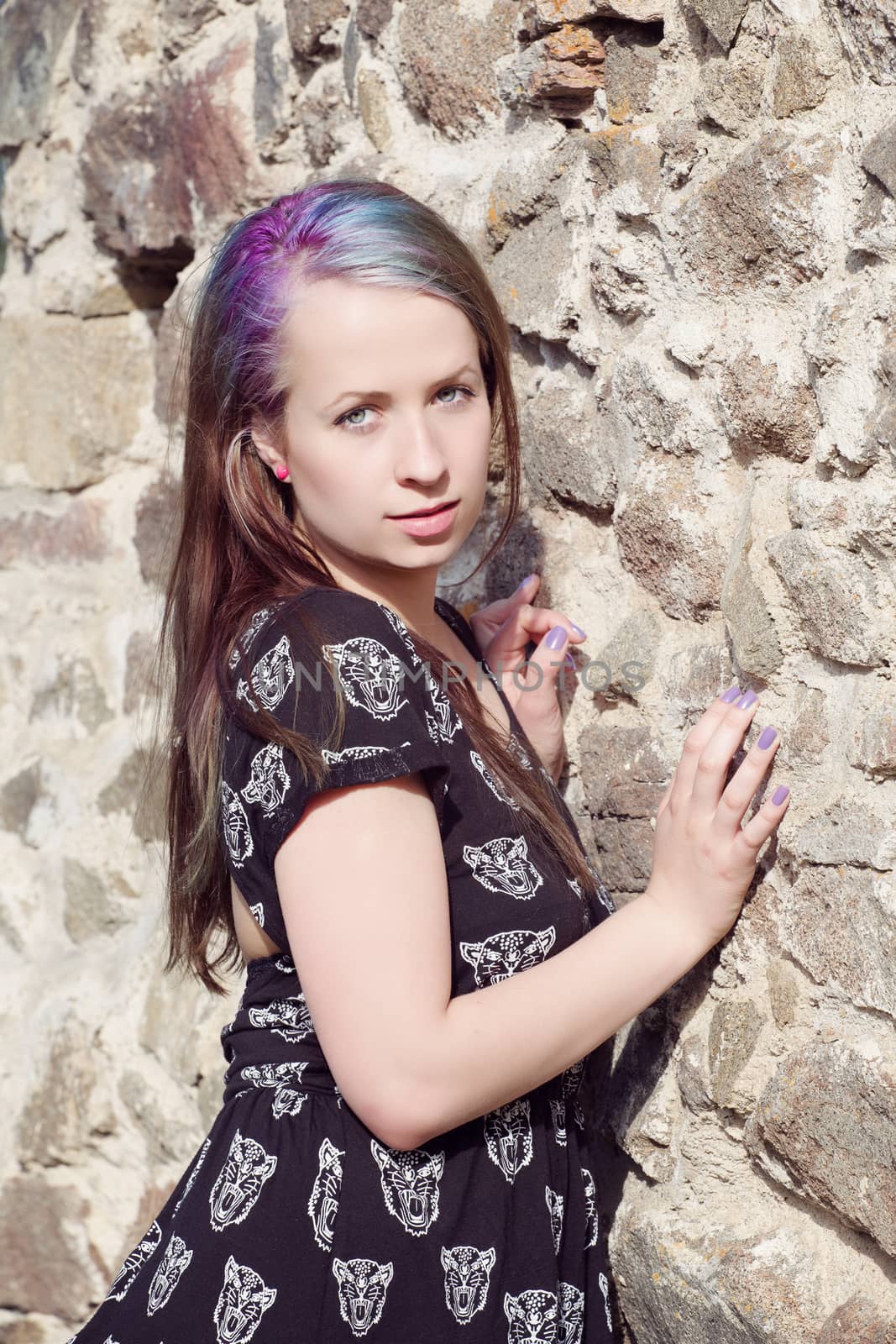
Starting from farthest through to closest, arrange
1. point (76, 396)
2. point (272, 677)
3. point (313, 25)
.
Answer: point (76, 396) < point (313, 25) < point (272, 677)

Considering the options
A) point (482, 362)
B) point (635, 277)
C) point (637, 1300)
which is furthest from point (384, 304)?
point (637, 1300)

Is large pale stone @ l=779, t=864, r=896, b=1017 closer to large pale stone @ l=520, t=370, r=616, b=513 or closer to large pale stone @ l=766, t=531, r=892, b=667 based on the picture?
large pale stone @ l=766, t=531, r=892, b=667

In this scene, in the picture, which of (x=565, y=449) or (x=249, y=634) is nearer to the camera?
(x=249, y=634)

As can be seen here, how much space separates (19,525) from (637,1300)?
180 cm

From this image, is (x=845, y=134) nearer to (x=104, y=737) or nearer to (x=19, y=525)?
(x=104, y=737)

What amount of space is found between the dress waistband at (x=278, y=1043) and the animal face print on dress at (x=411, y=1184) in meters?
0.09

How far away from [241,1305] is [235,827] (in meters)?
0.44

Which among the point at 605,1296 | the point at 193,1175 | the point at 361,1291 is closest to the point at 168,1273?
the point at 193,1175

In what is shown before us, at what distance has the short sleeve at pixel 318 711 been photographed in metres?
1.21

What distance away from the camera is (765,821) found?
50.6 inches

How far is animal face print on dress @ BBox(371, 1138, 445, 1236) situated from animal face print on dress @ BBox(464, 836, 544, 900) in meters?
0.26


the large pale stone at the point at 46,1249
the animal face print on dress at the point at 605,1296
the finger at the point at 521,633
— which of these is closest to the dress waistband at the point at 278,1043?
the animal face print on dress at the point at 605,1296

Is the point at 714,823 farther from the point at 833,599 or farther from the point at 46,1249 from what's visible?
the point at 46,1249

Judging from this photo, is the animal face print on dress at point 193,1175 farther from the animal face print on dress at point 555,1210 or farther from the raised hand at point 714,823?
the raised hand at point 714,823
